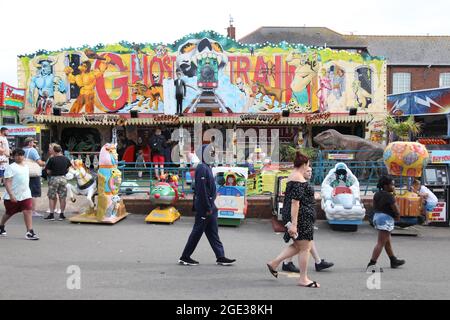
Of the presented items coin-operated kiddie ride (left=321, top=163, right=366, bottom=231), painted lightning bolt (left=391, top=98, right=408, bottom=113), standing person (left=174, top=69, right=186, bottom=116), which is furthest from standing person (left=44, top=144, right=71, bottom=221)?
painted lightning bolt (left=391, top=98, right=408, bottom=113)

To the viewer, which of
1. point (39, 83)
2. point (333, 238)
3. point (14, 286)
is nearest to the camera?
point (14, 286)

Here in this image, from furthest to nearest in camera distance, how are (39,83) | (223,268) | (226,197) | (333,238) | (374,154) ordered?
(39,83)
(374,154)
(226,197)
(333,238)
(223,268)

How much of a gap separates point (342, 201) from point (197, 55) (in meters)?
10.4

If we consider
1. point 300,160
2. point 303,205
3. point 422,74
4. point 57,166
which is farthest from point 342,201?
point 422,74

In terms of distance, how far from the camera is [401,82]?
34.7m

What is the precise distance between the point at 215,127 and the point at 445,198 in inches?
406

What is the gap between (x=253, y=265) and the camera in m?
7.22

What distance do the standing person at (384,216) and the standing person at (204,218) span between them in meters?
2.12

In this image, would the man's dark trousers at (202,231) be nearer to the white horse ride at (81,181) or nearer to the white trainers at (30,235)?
the white trainers at (30,235)
